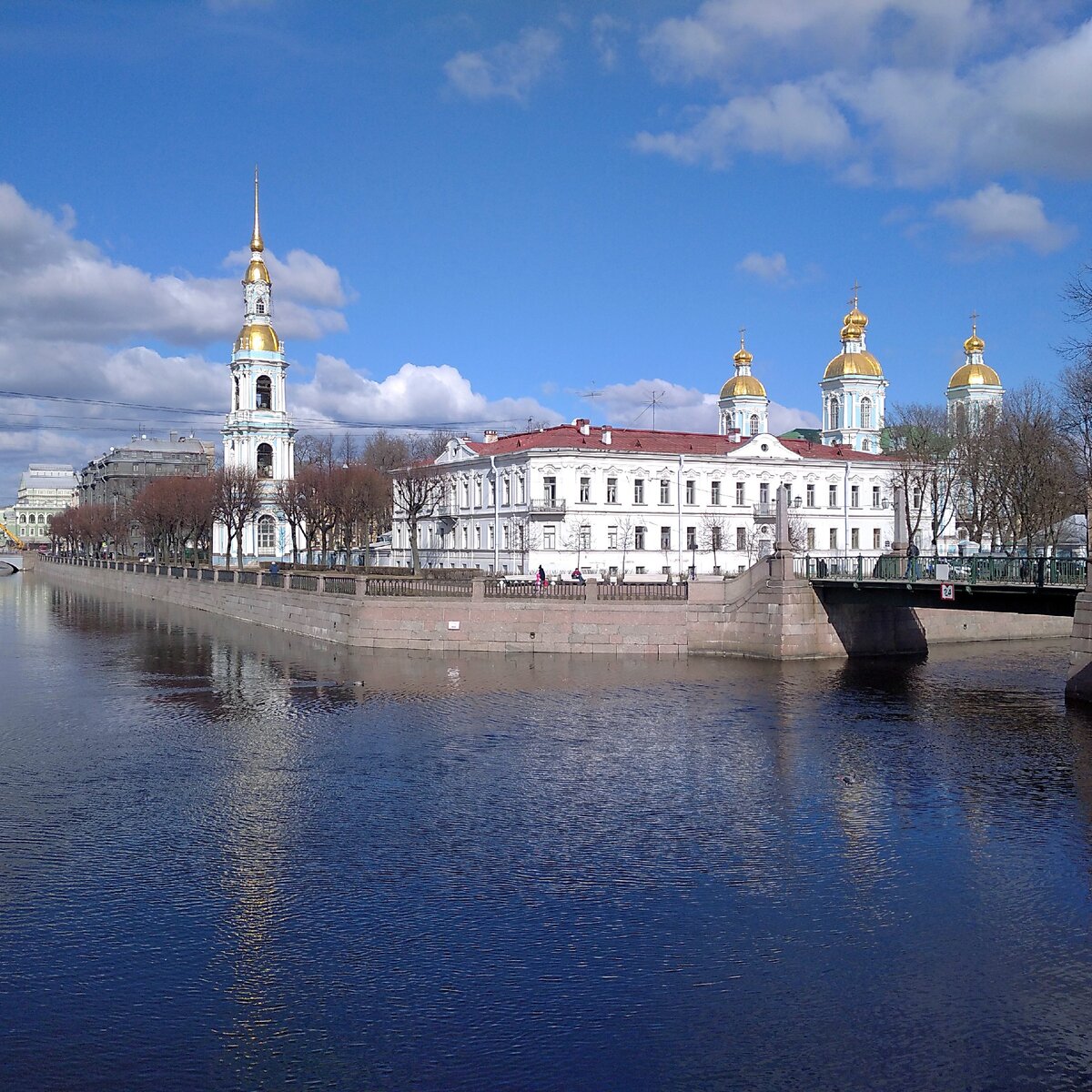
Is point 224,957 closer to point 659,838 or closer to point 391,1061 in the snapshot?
point 391,1061

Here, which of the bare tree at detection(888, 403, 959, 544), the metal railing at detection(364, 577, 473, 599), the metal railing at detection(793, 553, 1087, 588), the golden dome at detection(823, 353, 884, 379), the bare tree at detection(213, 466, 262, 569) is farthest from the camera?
the golden dome at detection(823, 353, 884, 379)

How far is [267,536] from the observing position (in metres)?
116

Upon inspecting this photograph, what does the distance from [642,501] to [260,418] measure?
167 ft

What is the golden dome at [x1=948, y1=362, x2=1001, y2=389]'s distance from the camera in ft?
384

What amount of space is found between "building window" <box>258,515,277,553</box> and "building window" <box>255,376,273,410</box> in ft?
37.0

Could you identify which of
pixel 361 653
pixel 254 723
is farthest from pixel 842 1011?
pixel 361 653

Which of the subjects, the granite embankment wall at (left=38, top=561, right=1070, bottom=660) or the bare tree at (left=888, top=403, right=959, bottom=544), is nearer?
the granite embankment wall at (left=38, top=561, right=1070, bottom=660)

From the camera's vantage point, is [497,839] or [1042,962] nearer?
[1042,962]

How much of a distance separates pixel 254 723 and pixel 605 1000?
63.9 ft

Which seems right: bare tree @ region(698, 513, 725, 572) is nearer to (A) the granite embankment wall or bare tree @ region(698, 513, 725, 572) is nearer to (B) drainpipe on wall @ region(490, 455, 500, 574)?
(B) drainpipe on wall @ region(490, 455, 500, 574)

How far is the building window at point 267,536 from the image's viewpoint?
115062 mm

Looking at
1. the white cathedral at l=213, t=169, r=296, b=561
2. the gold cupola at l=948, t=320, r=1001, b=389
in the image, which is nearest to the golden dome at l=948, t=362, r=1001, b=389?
the gold cupola at l=948, t=320, r=1001, b=389

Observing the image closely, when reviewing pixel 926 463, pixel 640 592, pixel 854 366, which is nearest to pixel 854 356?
pixel 854 366

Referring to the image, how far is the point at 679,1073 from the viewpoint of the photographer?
39.2 ft
